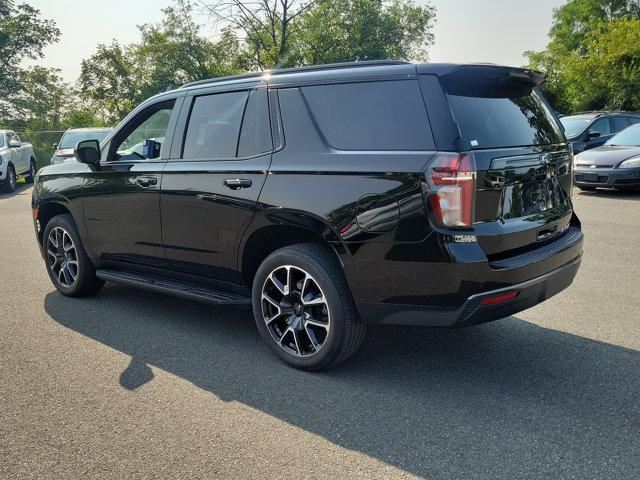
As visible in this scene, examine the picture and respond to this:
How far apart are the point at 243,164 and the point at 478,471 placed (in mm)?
2385

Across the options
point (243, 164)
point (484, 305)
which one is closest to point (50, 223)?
point (243, 164)

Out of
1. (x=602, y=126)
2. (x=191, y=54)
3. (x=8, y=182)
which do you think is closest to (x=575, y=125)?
(x=602, y=126)

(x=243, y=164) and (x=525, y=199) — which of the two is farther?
(x=243, y=164)

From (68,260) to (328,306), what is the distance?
313 centimetres

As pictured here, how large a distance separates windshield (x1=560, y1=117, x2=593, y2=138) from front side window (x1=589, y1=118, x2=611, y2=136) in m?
0.17

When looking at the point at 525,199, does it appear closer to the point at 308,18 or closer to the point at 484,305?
the point at 484,305

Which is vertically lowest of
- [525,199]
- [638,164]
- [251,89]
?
[638,164]

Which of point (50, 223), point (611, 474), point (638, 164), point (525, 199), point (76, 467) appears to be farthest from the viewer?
point (638, 164)

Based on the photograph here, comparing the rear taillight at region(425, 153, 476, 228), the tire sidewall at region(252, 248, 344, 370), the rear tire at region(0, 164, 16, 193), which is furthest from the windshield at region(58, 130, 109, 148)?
the rear taillight at region(425, 153, 476, 228)

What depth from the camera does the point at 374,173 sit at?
329cm

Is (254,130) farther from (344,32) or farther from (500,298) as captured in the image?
(344,32)

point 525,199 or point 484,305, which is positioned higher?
point 525,199

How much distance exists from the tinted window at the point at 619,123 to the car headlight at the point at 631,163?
3966 mm

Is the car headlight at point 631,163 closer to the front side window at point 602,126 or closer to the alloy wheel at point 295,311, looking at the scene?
the front side window at point 602,126
